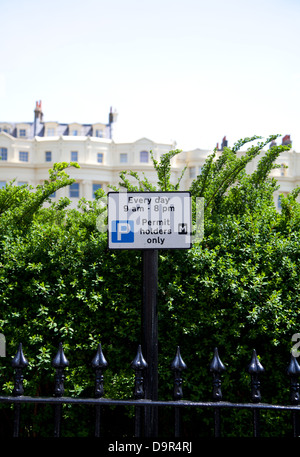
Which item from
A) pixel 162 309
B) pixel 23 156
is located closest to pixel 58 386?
pixel 162 309

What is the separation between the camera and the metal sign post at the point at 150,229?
3.45m

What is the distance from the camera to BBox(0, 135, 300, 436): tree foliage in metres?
5.04

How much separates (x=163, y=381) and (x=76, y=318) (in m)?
1.12

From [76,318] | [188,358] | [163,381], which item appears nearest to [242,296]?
[188,358]

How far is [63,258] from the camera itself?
520 centimetres

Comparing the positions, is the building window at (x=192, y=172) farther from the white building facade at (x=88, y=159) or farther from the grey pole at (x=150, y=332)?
the grey pole at (x=150, y=332)

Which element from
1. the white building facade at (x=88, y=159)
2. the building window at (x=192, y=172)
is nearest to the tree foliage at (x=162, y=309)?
the white building facade at (x=88, y=159)

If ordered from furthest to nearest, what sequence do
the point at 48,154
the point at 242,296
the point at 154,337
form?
the point at 48,154 → the point at 242,296 → the point at 154,337

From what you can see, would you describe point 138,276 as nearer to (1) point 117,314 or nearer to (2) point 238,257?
(1) point 117,314

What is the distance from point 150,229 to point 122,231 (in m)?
0.20

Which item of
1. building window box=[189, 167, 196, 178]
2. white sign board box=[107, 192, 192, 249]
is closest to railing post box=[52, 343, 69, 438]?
white sign board box=[107, 192, 192, 249]

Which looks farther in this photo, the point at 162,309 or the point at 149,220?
the point at 162,309

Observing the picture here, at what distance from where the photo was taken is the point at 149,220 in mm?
3549

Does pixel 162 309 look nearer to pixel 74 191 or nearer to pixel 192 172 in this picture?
pixel 74 191
